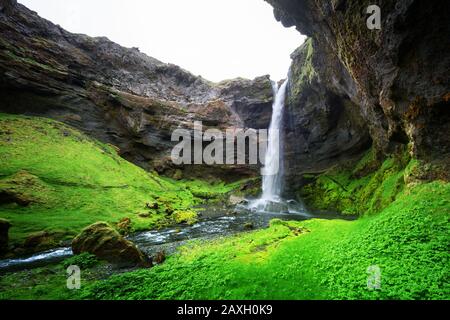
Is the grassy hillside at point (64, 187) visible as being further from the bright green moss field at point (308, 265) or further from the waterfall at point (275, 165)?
the waterfall at point (275, 165)

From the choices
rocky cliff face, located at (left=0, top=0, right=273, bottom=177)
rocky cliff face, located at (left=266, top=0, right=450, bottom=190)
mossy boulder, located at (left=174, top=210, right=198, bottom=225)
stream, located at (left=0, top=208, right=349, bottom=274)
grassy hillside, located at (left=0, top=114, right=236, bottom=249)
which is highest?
rocky cliff face, located at (left=0, top=0, right=273, bottom=177)

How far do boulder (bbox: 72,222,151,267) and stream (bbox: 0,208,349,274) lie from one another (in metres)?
1.27

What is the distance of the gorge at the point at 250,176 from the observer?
8.16 meters

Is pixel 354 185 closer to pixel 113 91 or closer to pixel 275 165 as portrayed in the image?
pixel 275 165

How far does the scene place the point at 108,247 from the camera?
11750mm

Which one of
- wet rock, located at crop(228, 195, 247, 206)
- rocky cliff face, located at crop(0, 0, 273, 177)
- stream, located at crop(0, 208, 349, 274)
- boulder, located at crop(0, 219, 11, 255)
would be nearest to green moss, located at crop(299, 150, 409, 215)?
stream, located at crop(0, 208, 349, 274)

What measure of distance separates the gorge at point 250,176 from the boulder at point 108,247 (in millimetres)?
95

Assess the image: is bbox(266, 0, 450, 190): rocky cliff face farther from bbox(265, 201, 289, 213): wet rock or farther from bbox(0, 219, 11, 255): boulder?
bbox(0, 219, 11, 255): boulder

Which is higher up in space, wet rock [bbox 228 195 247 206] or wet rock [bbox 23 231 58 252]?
wet rock [bbox 228 195 247 206]

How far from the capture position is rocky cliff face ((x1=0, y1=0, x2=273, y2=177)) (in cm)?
3783

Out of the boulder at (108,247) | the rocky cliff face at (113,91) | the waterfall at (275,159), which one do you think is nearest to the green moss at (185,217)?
the boulder at (108,247)

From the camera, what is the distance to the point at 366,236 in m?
9.15

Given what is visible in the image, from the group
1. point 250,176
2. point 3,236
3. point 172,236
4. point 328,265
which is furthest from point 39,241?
point 250,176

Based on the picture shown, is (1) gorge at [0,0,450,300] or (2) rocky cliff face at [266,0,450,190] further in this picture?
(2) rocky cliff face at [266,0,450,190]
